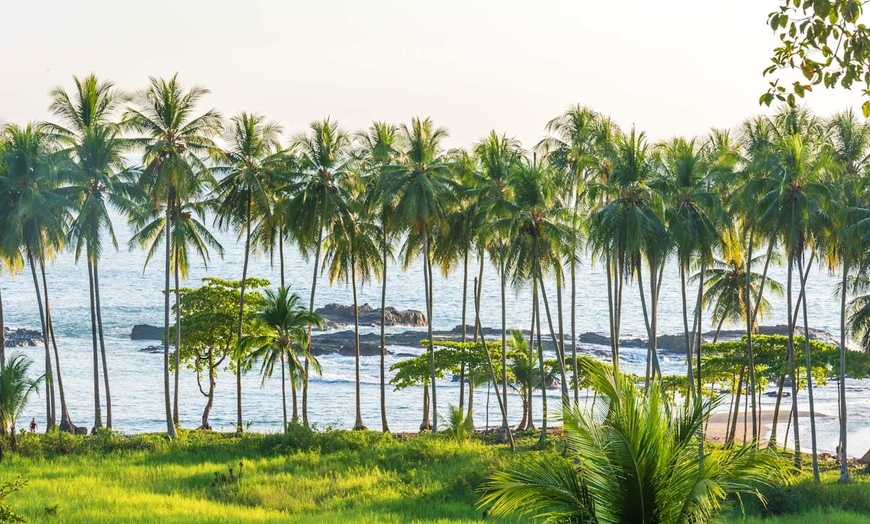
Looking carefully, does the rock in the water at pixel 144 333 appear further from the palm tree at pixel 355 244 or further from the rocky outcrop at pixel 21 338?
the palm tree at pixel 355 244

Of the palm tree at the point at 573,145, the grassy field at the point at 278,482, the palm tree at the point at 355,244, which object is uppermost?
the palm tree at the point at 573,145

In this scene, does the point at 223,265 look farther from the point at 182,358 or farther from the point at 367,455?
the point at 367,455

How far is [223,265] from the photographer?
196 metres

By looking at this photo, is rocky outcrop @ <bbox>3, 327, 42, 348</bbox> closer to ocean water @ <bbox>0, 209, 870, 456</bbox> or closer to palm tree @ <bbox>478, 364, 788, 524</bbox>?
ocean water @ <bbox>0, 209, 870, 456</bbox>

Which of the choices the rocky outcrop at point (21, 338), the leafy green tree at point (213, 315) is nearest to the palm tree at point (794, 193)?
the leafy green tree at point (213, 315)

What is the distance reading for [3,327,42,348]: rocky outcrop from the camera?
9900cm

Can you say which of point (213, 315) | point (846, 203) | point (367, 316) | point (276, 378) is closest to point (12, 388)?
point (213, 315)

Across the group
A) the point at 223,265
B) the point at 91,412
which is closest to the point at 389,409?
the point at 91,412

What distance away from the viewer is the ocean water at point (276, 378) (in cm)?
6443

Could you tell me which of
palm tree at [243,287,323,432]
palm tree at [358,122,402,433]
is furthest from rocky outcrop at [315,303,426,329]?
palm tree at [243,287,323,432]

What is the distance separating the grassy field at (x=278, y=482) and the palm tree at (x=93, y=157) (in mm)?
7880

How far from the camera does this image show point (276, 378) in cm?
8931

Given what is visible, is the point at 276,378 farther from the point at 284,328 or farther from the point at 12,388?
the point at 12,388

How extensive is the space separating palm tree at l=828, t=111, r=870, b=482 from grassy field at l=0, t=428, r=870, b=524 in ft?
15.3
